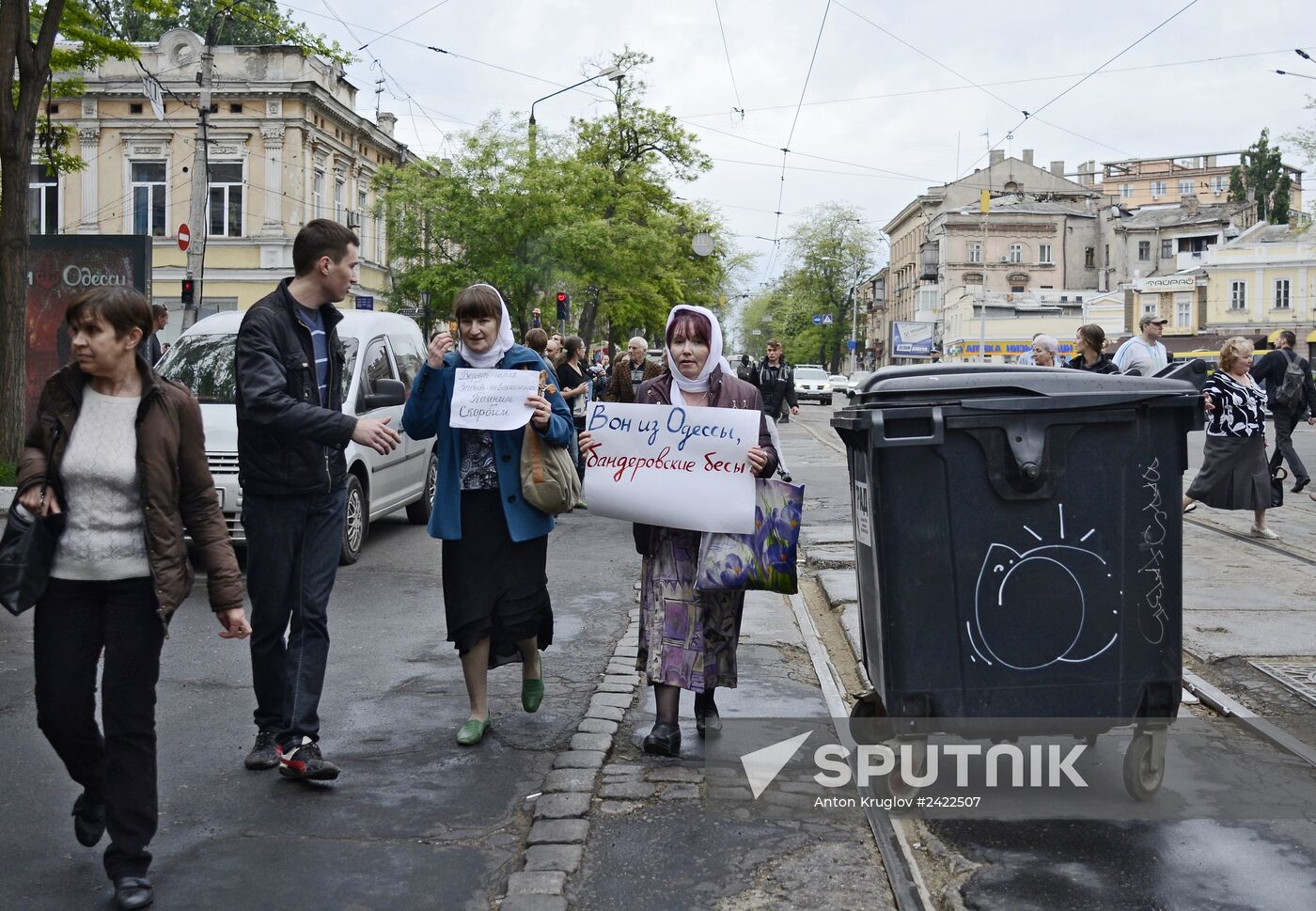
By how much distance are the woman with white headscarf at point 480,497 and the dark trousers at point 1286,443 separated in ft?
36.6

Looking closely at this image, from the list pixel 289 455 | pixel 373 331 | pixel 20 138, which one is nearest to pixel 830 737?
pixel 289 455

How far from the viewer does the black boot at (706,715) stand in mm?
5602

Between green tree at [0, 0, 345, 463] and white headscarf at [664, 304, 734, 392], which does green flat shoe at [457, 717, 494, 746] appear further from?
green tree at [0, 0, 345, 463]

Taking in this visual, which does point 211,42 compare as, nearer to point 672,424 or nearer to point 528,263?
point 528,263

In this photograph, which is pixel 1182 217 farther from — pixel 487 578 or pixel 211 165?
pixel 487 578

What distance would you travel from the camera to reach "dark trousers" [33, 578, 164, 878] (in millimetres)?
3857

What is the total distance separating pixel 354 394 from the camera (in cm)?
1091

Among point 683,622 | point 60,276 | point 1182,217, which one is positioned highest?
point 1182,217

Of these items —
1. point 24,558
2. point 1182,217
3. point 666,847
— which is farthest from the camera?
point 1182,217

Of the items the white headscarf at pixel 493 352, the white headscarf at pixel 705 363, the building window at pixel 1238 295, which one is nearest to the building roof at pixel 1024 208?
the building window at pixel 1238 295

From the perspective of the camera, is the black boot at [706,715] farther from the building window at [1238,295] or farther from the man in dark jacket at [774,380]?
the building window at [1238,295]

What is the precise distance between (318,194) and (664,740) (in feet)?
137

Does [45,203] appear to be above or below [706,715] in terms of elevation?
above

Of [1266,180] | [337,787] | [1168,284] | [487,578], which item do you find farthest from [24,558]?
[1266,180]
